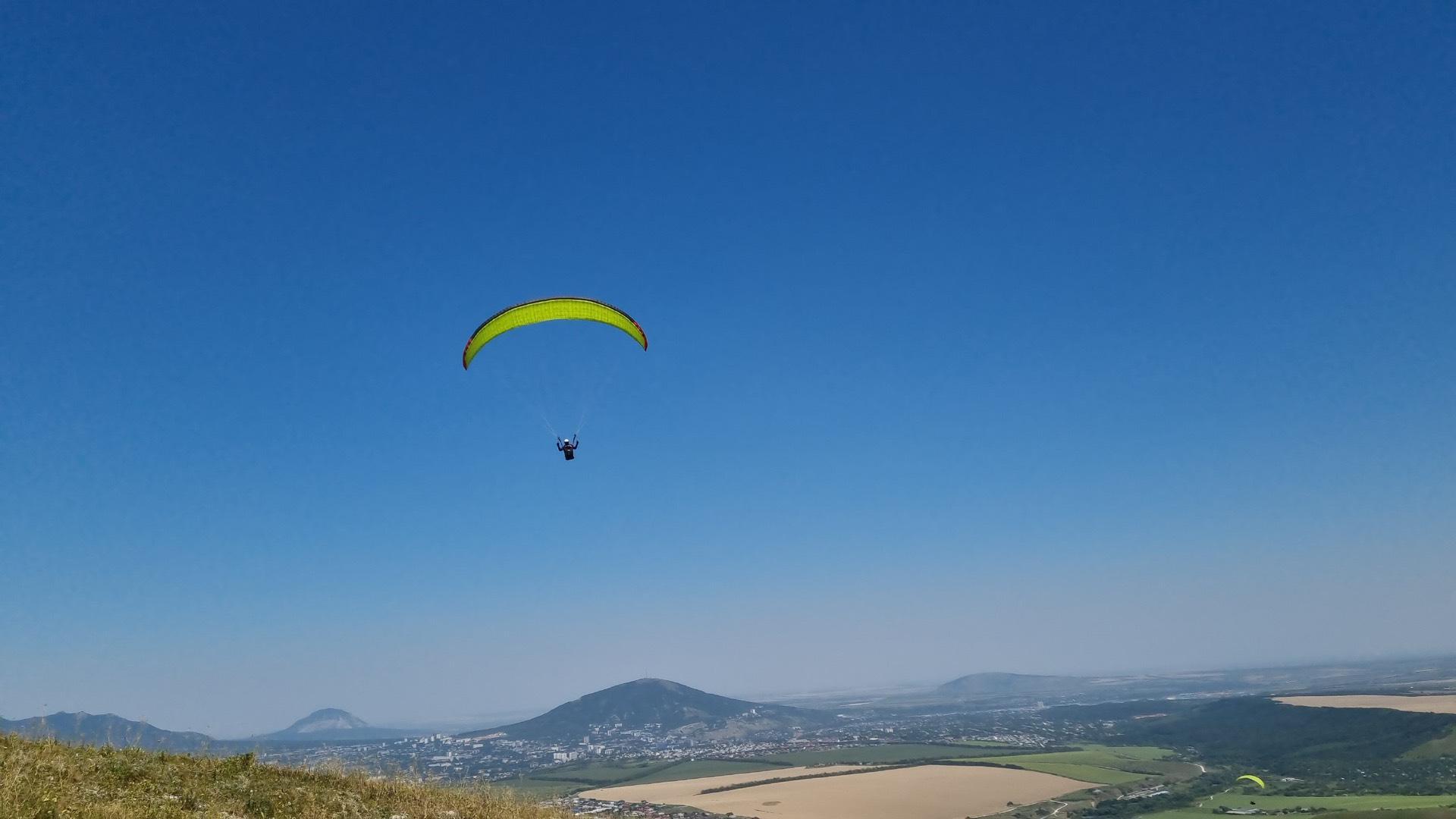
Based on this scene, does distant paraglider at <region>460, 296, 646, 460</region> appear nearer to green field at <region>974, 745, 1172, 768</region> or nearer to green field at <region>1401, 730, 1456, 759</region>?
green field at <region>974, 745, 1172, 768</region>

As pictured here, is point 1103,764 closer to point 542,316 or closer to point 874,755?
point 874,755

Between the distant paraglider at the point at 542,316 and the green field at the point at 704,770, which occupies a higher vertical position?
the distant paraglider at the point at 542,316

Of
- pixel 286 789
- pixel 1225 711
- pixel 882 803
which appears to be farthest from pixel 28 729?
pixel 1225 711

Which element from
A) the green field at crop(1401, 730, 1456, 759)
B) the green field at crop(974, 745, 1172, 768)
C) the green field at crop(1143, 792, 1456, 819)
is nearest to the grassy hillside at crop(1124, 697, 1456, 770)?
the green field at crop(1401, 730, 1456, 759)

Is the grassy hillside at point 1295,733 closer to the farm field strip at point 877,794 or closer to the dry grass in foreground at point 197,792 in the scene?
the farm field strip at point 877,794

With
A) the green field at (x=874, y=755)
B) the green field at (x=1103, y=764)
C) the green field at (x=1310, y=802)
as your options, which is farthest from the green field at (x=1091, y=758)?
the green field at (x=1310, y=802)
